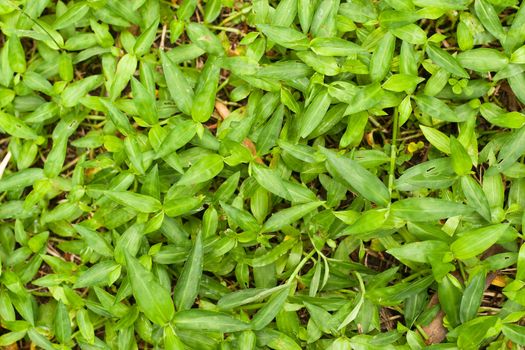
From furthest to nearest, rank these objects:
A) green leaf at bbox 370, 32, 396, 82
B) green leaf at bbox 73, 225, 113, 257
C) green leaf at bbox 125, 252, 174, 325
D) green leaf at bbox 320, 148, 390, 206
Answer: green leaf at bbox 73, 225, 113, 257 < green leaf at bbox 370, 32, 396, 82 < green leaf at bbox 320, 148, 390, 206 < green leaf at bbox 125, 252, 174, 325

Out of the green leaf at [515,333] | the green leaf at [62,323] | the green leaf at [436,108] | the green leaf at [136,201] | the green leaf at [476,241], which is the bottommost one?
the green leaf at [62,323]

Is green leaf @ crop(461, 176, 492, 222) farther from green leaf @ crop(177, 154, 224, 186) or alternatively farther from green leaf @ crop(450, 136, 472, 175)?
green leaf @ crop(177, 154, 224, 186)

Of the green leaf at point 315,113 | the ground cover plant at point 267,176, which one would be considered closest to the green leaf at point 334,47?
the ground cover plant at point 267,176

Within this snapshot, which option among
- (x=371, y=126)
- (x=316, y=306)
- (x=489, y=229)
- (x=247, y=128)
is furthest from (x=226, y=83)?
(x=489, y=229)

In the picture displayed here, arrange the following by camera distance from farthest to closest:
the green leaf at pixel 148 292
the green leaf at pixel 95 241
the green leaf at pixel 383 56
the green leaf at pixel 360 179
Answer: the green leaf at pixel 95 241, the green leaf at pixel 383 56, the green leaf at pixel 360 179, the green leaf at pixel 148 292

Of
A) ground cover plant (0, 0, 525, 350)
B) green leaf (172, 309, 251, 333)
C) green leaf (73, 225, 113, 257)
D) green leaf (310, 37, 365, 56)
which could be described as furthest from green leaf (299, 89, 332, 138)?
green leaf (73, 225, 113, 257)

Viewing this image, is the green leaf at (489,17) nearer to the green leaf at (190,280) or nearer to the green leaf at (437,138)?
the green leaf at (437,138)

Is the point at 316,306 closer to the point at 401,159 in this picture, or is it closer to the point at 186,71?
the point at 401,159

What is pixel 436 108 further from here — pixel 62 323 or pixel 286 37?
pixel 62 323
